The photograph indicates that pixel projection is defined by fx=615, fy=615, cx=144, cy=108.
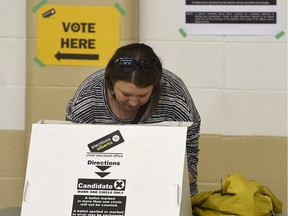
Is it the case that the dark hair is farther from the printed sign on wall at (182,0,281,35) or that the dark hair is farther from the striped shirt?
the printed sign on wall at (182,0,281,35)

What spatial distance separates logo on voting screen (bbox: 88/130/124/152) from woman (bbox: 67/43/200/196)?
0.41 meters

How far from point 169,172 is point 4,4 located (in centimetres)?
167

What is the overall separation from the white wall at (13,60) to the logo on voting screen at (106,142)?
4.71 ft

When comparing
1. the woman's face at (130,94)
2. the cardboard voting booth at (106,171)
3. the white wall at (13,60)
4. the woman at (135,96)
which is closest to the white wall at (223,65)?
the white wall at (13,60)

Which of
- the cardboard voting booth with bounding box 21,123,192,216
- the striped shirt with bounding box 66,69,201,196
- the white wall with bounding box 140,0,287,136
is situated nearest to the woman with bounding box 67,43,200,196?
the striped shirt with bounding box 66,69,201,196

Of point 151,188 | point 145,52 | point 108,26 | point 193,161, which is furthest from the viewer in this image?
point 108,26

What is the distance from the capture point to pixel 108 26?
8.79 ft

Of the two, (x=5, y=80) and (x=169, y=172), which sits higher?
(x=5, y=80)

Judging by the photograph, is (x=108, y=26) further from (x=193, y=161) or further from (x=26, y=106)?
(x=193, y=161)

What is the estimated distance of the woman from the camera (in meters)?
1.80

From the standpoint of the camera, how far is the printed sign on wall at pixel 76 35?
2.68 m

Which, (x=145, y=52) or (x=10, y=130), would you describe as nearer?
(x=145, y=52)

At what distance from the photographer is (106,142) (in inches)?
55.5

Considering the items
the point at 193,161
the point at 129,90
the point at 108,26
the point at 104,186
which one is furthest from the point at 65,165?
the point at 108,26
